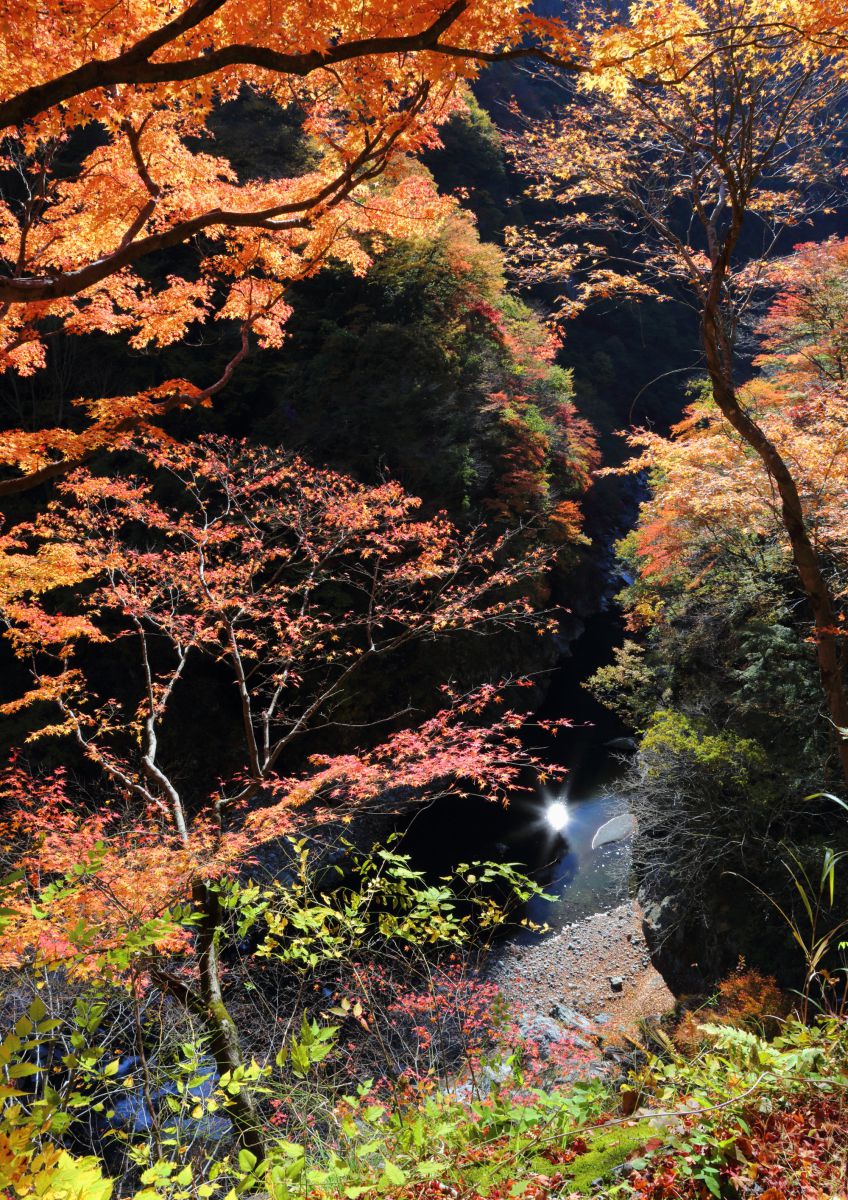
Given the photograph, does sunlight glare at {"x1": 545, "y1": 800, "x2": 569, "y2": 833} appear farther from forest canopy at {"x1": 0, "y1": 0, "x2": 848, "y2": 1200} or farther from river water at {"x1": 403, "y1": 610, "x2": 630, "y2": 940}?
forest canopy at {"x1": 0, "y1": 0, "x2": 848, "y2": 1200}

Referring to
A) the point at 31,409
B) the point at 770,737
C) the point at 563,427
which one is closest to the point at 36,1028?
the point at 770,737

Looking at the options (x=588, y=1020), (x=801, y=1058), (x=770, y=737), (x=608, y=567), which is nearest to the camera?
(x=801, y=1058)

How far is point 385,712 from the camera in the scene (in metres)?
12.4

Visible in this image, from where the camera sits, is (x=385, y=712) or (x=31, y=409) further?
(x=31, y=409)

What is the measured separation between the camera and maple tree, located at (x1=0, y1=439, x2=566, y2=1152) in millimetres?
4324

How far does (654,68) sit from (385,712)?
10365 millimetres

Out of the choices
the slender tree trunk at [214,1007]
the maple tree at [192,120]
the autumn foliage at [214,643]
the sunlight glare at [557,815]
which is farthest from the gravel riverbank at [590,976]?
the maple tree at [192,120]

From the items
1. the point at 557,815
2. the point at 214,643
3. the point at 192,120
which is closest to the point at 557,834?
the point at 557,815

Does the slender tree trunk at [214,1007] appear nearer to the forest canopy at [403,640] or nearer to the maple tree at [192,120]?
the forest canopy at [403,640]

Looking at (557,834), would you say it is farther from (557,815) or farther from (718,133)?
(718,133)

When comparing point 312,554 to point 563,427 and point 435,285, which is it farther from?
point 563,427

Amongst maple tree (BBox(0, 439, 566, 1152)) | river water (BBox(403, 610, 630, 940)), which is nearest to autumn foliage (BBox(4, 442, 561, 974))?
maple tree (BBox(0, 439, 566, 1152))

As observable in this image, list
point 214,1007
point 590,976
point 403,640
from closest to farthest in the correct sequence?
point 214,1007 → point 403,640 → point 590,976

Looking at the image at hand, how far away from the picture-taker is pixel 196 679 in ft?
39.0
